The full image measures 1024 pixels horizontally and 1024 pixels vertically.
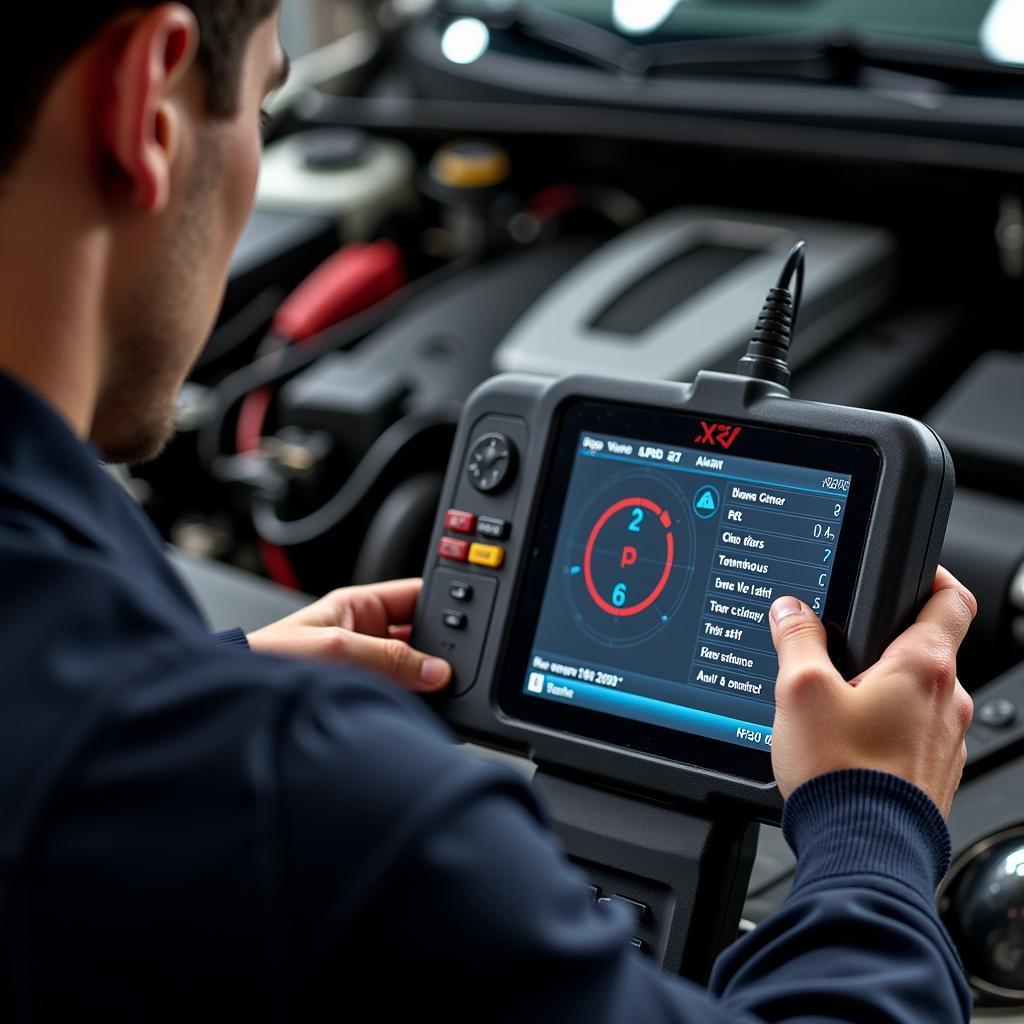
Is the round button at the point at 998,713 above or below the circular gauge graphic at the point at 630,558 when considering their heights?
below

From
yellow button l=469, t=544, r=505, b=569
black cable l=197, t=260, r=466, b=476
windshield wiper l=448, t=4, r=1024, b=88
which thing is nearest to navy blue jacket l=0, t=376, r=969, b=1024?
yellow button l=469, t=544, r=505, b=569

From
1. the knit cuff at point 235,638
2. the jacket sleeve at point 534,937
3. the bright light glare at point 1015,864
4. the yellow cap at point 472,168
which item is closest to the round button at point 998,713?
the bright light glare at point 1015,864

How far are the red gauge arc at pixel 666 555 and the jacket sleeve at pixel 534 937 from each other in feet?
0.75

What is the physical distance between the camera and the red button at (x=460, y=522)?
0.87 meters

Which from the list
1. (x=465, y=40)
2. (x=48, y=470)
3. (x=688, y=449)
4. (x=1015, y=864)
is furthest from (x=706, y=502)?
(x=465, y=40)

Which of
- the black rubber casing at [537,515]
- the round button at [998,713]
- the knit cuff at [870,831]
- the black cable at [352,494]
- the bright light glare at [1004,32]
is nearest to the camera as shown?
the knit cuff at [870,831]

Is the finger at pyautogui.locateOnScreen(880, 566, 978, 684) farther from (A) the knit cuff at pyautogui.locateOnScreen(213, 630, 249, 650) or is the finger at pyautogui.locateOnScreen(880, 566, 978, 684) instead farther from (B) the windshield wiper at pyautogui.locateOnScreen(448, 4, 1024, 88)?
(B) the windshield wiper at pyautogui.locateOnScreen(448, 4, 1024, 88)

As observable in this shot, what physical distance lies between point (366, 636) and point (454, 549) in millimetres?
77

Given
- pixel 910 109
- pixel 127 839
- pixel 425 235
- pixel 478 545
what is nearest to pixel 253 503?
pixel 478 545

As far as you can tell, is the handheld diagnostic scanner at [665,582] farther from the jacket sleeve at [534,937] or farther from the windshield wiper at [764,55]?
the windshield wiper at [764,55]

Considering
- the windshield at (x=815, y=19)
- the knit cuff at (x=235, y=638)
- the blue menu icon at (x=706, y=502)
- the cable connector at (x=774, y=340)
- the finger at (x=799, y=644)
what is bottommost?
the knit cuff at (x=235, y=638)

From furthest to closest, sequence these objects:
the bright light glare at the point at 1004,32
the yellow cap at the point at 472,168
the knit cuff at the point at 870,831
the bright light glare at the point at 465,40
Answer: the bright light glare at the point at 465,40, the yellow cap at the point at 472,168, the bright light glare at the point at 1004,32, the knit cuff at the point at 870,831

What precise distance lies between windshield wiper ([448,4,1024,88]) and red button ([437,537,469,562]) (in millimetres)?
886

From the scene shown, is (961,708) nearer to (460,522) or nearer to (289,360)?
(460,522)
